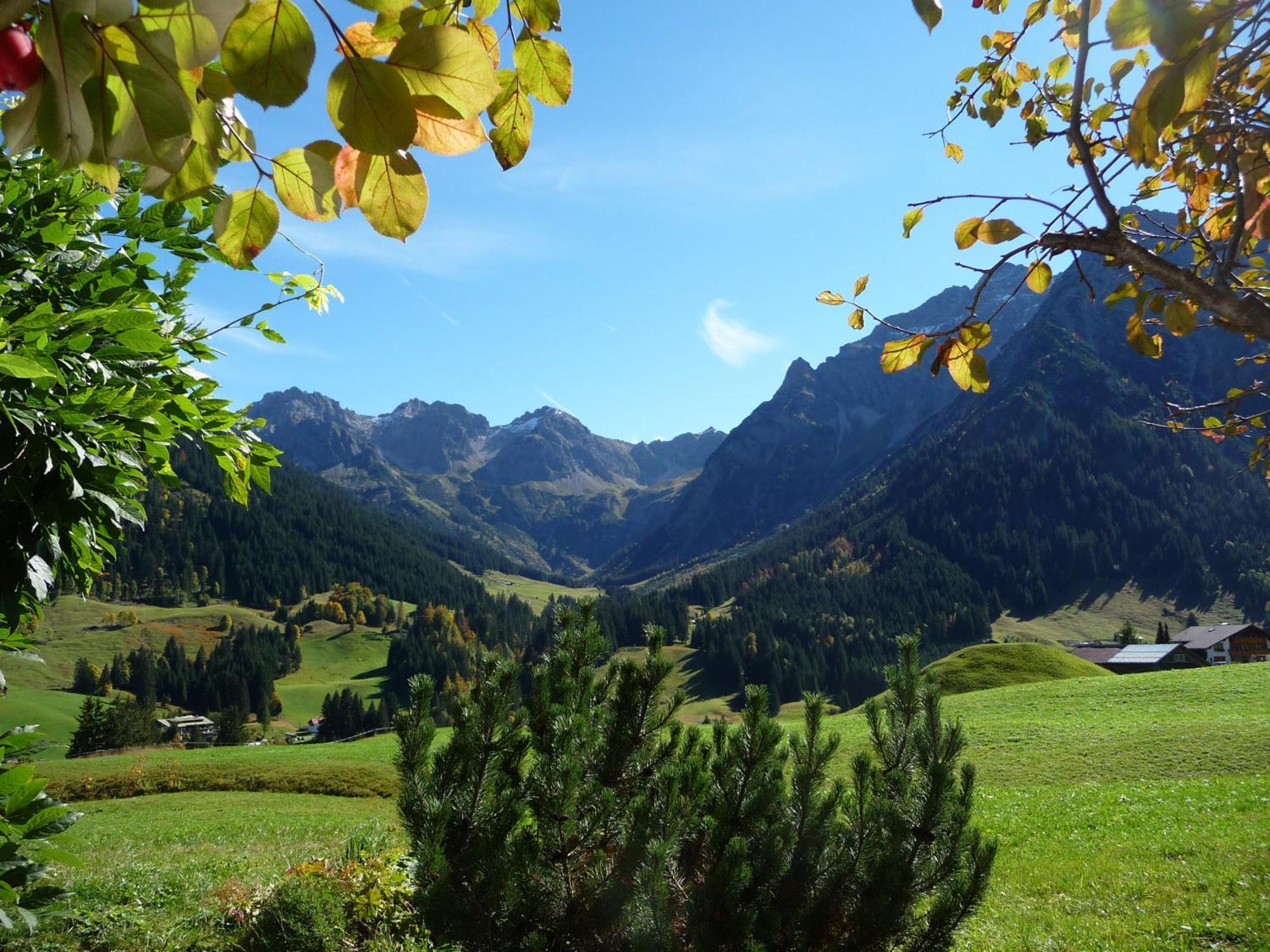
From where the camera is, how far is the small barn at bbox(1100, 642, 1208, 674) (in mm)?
71688

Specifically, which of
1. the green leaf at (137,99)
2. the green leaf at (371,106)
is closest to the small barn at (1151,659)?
the green leaf at (371,106)

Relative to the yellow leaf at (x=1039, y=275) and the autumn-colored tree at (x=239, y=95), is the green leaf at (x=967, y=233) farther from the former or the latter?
the autumn-colored tree at (x=239, y=95)

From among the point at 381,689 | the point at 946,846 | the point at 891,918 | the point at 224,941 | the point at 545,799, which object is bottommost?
the point at 381,689

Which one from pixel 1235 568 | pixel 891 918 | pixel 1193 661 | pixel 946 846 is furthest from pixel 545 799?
pixel 1235 568

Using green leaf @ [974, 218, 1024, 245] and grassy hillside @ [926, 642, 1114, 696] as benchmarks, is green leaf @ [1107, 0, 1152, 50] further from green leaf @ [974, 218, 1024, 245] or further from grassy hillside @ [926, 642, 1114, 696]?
grassy hillside @ [926, 642, 1114, 696]

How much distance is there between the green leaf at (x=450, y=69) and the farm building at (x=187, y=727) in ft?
344

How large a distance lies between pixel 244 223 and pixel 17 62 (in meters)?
0.27

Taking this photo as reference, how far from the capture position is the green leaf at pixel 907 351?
2053 mm

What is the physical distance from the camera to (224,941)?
5734mm

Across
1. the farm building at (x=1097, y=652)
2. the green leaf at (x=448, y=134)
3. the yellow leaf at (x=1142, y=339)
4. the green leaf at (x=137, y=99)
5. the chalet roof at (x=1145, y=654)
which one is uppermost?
the yellow leaf at (x=1142, y=339)

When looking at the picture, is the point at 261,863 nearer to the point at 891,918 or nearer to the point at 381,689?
the point at 891,918

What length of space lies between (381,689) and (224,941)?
135913 millimetres

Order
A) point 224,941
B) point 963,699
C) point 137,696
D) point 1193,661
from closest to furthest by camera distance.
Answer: point 224,941 → point 963,699 → point 1193,661 → point 137,696

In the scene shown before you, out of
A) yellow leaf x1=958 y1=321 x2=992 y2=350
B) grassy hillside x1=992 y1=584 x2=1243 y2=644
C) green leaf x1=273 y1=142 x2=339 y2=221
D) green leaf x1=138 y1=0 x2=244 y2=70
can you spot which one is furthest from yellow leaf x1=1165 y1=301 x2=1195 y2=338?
grassy hillside x1=992 y1=584 x2=1243 y2=644
